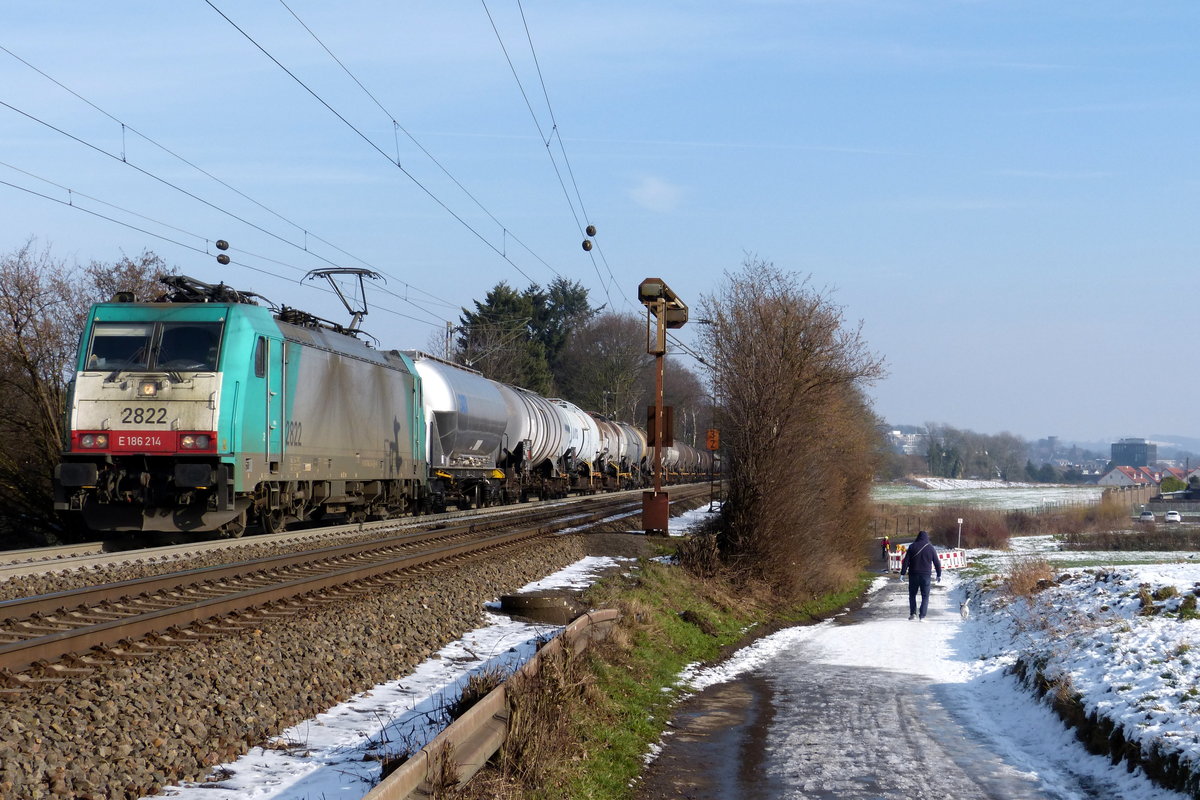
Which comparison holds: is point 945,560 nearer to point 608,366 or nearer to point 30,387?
point 30,387

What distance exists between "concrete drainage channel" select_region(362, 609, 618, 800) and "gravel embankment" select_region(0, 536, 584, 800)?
54.0 inches

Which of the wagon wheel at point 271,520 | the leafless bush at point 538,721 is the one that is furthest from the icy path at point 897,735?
the wagon wheel at point 271,520

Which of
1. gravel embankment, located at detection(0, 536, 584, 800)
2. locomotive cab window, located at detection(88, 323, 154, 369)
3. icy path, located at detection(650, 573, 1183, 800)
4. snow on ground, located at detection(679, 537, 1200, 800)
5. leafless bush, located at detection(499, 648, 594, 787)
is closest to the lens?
gravel embankment, located at detection(0, 536, 584, 800)

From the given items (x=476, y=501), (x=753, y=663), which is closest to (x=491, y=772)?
(x=753, y=663)

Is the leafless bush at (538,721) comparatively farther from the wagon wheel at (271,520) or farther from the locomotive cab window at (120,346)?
the wagon wheel at (271,520)

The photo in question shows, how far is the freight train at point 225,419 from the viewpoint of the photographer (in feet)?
49.3

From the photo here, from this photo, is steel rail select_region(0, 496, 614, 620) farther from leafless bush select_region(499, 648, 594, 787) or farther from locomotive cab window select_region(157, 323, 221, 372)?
leafless bush select_region(499, 648, 594, 787)

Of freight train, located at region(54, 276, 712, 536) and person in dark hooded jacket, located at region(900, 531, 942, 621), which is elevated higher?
freight train, located at region(54, 276, 712, 536)

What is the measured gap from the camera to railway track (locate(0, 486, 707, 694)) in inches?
294

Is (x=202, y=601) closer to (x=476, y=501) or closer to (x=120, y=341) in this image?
(x=120, y=341)

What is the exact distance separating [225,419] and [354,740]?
9.67 meters

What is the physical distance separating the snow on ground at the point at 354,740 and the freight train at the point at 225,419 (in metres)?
7.08

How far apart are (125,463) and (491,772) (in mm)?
11073

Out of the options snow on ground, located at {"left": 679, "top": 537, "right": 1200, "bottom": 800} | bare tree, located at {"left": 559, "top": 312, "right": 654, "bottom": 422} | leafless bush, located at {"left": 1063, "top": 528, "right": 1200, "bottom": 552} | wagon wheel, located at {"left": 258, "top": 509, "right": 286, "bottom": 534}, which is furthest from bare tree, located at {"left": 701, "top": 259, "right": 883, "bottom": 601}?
bare tree, located at {"left": 559, "top": 312, "right": 654, "bottom": 422}
